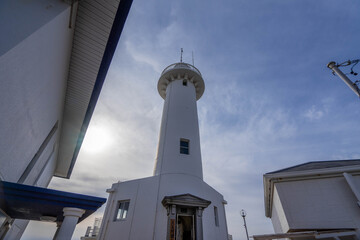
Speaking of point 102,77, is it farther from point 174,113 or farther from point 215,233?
point 215,233

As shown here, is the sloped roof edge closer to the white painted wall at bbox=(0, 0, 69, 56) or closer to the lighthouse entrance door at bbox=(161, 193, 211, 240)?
the lighthouse entrance door at bbox=(161, 193, 211, 240)

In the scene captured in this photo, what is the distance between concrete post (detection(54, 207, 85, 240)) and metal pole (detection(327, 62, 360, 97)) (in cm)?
1110

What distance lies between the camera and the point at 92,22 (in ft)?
19.2

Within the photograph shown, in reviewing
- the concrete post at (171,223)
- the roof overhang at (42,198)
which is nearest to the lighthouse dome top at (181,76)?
the concrete post at (171,223)

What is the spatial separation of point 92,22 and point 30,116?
3755 millimetres

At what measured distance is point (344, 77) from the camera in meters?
7.54

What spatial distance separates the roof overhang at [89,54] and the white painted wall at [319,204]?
1165 centimetres

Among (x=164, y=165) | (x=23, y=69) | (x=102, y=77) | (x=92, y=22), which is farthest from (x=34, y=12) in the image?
(x=164, y=165)

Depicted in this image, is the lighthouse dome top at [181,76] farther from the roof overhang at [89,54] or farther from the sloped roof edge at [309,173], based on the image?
the sloped roof edge at [309,173]

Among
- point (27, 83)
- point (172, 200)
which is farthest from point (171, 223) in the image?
point (27, 83)

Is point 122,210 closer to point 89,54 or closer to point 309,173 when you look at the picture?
point 89,54

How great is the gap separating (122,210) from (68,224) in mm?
6252

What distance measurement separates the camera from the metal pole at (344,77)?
7.07m

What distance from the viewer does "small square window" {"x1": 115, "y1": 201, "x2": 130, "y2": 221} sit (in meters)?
9.44
